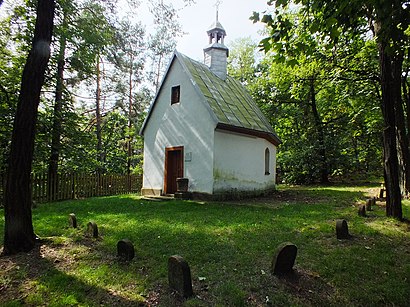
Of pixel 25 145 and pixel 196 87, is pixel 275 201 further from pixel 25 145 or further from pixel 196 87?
pixel 25 145

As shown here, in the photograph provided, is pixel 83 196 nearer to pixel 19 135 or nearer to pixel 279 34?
pixel 19 135

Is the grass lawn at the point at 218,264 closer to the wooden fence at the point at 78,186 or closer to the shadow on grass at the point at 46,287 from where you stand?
the shadow on grass at the point at 46,287

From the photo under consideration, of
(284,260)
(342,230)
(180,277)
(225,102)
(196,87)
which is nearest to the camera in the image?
(180,277)

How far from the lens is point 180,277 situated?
363 centimetres

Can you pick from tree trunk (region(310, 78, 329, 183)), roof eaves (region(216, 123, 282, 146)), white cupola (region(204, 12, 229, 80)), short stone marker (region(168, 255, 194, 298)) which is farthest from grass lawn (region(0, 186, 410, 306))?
tree trunk (region(310, 78, 329, 183))

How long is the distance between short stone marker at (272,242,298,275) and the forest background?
310 centimetres

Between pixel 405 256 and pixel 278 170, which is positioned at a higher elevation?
pixel 278 170

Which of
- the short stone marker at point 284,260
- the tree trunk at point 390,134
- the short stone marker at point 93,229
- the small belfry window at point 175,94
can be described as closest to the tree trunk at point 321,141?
the small belfry window at point 175,94

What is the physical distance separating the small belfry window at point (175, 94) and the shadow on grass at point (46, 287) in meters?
10.0

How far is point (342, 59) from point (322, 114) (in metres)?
11.4

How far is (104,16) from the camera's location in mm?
7207

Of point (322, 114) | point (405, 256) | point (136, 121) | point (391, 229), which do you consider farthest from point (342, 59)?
point (136, 121)

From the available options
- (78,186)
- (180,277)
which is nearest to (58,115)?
(78,186)

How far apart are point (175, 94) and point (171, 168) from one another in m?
3.82
